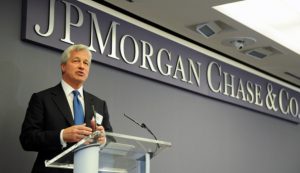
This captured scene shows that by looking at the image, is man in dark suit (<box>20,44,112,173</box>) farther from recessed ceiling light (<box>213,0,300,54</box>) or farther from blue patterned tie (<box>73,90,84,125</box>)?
recessed ceiling light (<box>213,0,300,54</box>)

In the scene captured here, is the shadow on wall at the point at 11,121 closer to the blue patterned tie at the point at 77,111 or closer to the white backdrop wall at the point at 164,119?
the white backdrop wall at the point at 164,119

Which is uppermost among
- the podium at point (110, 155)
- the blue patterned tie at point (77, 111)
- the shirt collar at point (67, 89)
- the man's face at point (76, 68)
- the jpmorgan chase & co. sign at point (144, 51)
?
the jpmorgan chase & co. sign at point (144, 51)

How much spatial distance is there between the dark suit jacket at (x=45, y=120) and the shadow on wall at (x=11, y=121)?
421 millimetres

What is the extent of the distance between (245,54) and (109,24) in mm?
1849

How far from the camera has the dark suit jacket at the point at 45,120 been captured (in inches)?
92.5

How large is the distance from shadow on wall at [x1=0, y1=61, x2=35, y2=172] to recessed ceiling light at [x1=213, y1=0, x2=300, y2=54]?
1.71 metres

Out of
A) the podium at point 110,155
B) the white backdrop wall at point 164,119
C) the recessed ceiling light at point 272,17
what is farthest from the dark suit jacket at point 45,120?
the recessed ceiling light at point 272,17

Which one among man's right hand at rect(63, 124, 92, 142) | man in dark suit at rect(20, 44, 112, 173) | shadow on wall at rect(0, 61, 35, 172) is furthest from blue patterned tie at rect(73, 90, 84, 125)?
shadow on wall at rect(0, 61, 35, 172)

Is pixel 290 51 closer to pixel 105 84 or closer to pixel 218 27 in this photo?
pixel 218 27

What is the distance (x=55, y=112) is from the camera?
2.52m

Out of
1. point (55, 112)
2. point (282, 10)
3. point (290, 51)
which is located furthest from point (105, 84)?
point (290, 51)

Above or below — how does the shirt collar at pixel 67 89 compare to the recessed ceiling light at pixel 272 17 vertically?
below

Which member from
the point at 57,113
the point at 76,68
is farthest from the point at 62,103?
the point at 76,68

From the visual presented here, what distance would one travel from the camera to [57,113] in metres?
2.52
